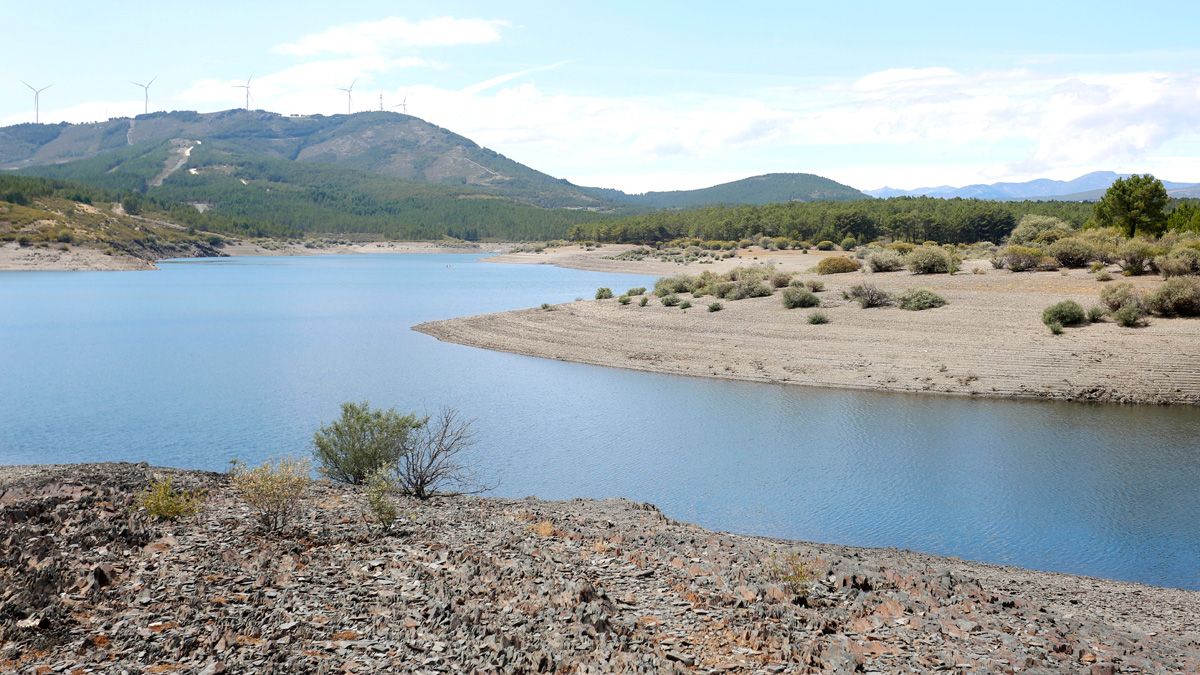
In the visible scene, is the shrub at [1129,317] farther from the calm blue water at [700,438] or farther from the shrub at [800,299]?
the shrub at [800,299]

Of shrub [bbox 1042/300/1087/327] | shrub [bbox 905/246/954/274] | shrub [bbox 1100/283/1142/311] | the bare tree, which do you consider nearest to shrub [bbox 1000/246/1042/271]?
shrub [bbox 905/246/954/274]

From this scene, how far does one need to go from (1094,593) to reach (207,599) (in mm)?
9881

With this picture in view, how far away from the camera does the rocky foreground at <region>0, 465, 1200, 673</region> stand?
677 centimetres

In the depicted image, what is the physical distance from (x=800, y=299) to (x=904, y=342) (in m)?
6.89

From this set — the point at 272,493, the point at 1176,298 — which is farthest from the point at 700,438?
the point at 1176,298

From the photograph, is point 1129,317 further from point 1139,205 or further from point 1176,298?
point 1139,205

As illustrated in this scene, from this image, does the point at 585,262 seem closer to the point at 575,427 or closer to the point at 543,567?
the point at 575,427

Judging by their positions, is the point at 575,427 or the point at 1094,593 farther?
the point at 575,427

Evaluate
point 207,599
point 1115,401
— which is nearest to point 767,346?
point 1115,401

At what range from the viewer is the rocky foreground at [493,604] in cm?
677

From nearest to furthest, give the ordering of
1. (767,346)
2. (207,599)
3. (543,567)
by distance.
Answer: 1. (207,599)
2. (543,567)
3. (767,346)

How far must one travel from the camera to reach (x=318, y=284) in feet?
244

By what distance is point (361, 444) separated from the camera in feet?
48.0

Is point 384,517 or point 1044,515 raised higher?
point 384,517
